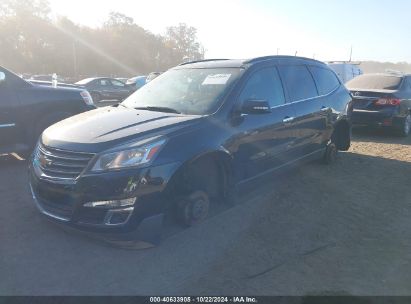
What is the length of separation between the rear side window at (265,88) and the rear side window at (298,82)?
0.72 feet

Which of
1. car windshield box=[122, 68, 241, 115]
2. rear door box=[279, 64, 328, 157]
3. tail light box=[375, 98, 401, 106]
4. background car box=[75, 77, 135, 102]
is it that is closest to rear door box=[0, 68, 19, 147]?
car windshield box=[122, 68, 241, 115]

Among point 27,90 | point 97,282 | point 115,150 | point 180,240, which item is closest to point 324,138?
point 180,240

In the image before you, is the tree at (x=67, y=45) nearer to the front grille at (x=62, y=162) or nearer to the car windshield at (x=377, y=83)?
the car windshield at (x=377, y=83)

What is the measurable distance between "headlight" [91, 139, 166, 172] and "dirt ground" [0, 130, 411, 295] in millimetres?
865

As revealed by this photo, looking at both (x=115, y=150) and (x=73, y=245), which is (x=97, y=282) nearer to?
(x=73, y=245)

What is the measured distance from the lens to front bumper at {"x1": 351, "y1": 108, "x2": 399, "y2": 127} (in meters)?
9.18

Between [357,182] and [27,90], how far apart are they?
5378 millimetres

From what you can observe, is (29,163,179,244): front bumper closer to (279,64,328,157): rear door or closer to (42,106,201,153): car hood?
(42,106,201,153): car hood

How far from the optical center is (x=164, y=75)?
5.25 metres

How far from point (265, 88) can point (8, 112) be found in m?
3.95

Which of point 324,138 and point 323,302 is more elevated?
point 324,138

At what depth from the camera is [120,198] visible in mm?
3180

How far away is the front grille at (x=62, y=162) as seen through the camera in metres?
3.27

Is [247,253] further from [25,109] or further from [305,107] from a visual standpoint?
[25,109]
